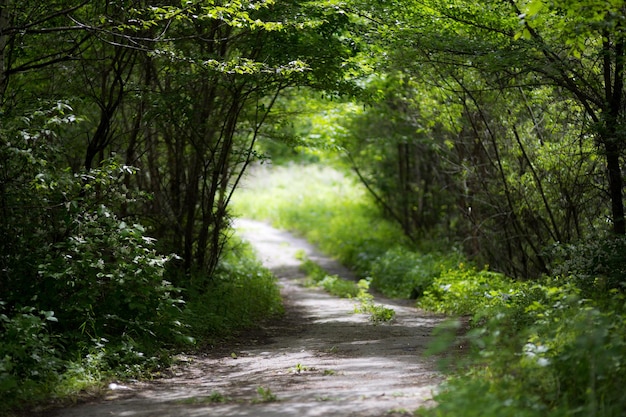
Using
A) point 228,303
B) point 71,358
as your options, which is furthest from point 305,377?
point 228,303

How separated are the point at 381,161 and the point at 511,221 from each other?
854cm

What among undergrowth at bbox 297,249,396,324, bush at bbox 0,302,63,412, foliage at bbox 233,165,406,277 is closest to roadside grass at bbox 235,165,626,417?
undergrowth at bbox 297,249,396,324

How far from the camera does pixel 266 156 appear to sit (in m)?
13.2

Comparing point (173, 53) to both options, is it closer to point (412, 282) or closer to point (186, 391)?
point (186, 391)

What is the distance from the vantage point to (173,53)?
9406 millimetres

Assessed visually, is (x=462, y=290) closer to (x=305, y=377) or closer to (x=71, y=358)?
(x=305, y=377)

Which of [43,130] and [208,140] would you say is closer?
[43,130]

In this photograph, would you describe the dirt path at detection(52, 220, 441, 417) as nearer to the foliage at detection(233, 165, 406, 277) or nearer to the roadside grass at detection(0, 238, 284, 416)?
the roadside grass at detection(0, 238, 284, 416)

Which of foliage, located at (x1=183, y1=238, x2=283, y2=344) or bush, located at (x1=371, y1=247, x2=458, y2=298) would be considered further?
bush, located at (x1=371, y1=247, x2=458, y2=298)

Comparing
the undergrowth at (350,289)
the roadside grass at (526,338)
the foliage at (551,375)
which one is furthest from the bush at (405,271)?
the foliage at (551,375)

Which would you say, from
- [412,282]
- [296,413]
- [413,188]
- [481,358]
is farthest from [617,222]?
[413,188]

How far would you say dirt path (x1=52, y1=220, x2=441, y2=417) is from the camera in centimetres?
588

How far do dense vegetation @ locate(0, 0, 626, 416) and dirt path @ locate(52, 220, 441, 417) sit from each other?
537 millimetres

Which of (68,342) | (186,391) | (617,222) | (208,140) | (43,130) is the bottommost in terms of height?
(186,391)
